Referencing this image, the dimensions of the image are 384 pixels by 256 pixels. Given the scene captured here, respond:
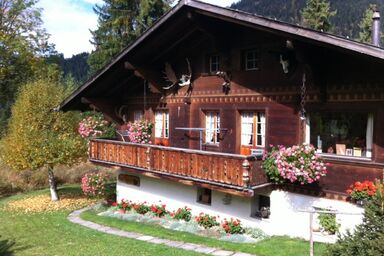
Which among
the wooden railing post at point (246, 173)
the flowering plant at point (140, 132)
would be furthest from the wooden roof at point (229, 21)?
the wooden railing post at point (246, 173)

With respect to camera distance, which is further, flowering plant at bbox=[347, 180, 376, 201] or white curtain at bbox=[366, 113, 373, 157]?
white curtain at bbox=[366, 113, 373, 157]

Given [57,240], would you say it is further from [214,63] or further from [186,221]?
[214,63]

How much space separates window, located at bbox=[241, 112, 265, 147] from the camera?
13539 millimetres

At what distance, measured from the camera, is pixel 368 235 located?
710 cm

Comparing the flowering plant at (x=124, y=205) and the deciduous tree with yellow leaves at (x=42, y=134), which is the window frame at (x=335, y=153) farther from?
the deciduous tree with yellow leaves at (x=42, y=134)

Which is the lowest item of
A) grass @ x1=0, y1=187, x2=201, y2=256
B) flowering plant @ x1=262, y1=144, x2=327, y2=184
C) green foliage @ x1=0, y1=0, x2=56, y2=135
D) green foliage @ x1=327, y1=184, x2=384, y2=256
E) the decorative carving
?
grass @ x1=0, y1=187, x2=201, y2=256

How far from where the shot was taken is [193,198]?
15.0 m

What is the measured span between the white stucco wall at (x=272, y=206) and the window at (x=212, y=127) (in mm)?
1944

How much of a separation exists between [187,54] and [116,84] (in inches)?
174

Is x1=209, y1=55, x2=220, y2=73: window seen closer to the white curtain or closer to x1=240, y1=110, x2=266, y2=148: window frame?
x1=240, y1=110, x2=266, y2=148: window frame

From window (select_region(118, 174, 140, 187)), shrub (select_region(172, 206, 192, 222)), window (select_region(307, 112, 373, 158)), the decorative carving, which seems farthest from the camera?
window (select_region(118, 174, 140, 187))

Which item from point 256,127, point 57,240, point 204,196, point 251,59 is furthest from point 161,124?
point 57,240

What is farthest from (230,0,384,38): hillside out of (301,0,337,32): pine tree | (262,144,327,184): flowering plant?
(262,144,327,184): flowering plant

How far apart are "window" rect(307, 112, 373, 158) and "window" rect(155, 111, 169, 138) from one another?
23.8ft
